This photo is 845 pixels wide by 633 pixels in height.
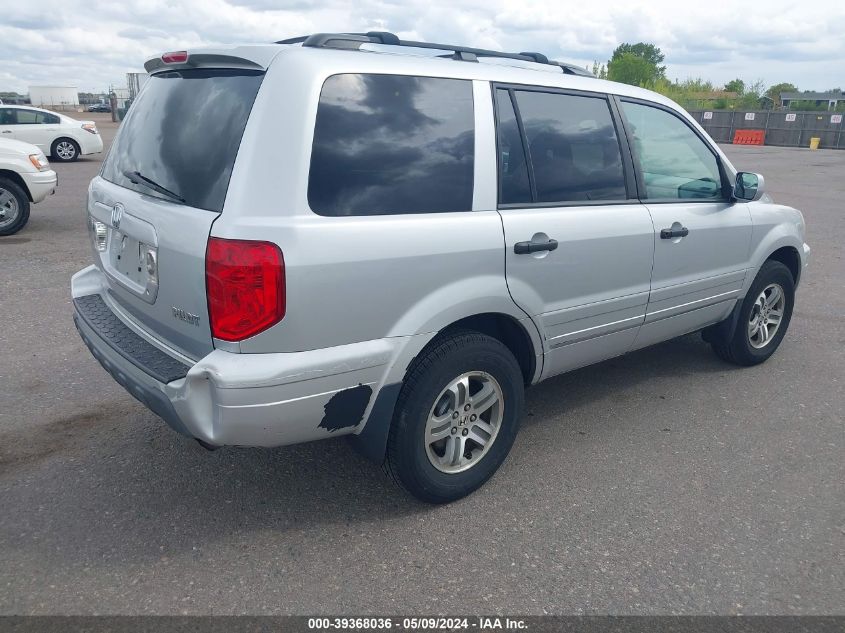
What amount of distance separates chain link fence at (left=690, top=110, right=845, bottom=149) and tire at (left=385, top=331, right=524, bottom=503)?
42.1 metres

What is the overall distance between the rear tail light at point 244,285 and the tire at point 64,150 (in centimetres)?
1909

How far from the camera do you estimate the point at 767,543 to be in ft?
9.67

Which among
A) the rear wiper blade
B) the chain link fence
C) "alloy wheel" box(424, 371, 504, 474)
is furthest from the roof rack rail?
the chain link fence

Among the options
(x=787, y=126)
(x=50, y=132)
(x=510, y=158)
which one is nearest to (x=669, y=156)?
(x=510, y=158)

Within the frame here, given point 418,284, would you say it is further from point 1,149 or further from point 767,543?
point 1,149

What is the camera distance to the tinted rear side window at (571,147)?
3.33 meters

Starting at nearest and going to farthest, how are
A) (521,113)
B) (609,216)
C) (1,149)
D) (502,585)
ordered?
1. (502,585)
2. (521,113)
3. (609,216)
4. (1,149)

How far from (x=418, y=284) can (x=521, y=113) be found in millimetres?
1058

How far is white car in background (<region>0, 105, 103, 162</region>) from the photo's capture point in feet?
56.5

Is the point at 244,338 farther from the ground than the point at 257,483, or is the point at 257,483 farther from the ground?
the point at 244,338

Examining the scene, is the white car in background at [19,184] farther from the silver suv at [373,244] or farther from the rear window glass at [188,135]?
the rear window glass at [188,135]

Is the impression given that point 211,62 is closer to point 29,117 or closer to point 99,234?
point 99,234

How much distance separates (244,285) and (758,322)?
12.7 ft

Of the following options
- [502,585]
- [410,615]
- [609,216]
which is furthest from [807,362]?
[410,615]
